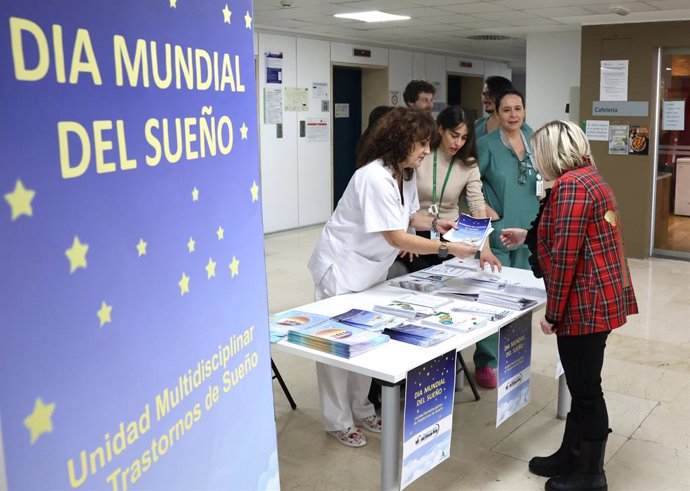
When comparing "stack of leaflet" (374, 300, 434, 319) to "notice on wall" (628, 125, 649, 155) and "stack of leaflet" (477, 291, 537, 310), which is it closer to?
"stack of leaflet" (477, 291, 537, 310)

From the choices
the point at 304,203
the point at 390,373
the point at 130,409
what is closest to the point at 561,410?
the point at 390,373

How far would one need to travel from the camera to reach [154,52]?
1154 mm

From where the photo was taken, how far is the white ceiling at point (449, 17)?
6.45 meters

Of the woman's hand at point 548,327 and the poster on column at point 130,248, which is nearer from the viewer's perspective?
the poster on column at point 130,248

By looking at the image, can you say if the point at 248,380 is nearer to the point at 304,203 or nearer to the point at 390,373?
the point at 390,373

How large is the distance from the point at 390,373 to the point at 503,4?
205 inches

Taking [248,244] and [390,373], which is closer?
[248,244]

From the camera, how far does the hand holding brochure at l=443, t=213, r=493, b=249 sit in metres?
3.20

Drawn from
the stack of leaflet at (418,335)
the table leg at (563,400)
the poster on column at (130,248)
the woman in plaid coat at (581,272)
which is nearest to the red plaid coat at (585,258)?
the woman in plaid coat at (581,272)

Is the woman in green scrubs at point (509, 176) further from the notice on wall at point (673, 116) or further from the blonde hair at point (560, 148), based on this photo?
the notice on wall at point (673, 116)

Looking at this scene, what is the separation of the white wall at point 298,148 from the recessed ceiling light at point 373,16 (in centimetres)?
128

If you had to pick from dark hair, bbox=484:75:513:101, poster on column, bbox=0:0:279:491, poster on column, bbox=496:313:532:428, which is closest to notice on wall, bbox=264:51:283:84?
dark hair, bbox=484:75:513:101

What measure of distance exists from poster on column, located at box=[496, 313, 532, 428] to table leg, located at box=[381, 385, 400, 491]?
2.30 feet

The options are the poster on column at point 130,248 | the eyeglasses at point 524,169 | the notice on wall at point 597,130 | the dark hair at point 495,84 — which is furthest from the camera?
the notice on wall at point 597,130
